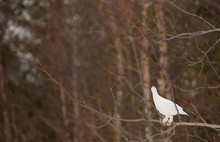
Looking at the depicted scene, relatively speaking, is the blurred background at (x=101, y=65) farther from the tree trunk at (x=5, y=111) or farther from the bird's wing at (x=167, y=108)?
the bird's wing at (x=167, y=108)

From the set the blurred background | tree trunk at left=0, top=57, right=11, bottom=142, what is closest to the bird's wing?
the blurred background

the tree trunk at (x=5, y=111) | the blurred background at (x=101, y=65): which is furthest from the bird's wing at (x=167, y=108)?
the tree trunk at (x=5, y=111)

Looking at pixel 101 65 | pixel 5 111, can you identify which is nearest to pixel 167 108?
pixel 101 65

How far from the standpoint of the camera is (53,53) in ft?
63.6

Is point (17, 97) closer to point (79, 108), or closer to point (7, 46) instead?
point (7, 46)

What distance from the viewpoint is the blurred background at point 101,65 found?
10.3 meters

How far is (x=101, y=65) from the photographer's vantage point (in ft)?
31.7

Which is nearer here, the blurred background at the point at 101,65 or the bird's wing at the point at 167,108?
the bird's wing at the point at 167,108

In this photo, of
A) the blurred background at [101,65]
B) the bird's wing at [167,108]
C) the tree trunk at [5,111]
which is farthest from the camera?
the tree trunk at [5,111]

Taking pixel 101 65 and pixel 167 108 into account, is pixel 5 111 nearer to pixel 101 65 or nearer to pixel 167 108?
pixel 101 65

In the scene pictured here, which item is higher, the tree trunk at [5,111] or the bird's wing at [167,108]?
the tree trunk at [5,111]

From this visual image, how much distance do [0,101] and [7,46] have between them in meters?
2.18

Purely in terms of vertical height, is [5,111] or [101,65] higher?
[5,111]

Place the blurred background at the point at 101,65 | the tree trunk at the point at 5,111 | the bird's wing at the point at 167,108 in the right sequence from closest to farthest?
the bird's wing at the point at 167,108, the blurred background at the point at 101,65, the tree trunk at the point at 5,111
